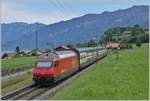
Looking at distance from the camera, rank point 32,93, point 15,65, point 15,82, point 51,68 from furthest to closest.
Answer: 1. point 15,65
2. point 15,82
3. point 51,68
4. point 32,93

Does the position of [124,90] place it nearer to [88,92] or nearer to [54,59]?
[88,92]

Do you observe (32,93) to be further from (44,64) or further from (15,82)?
(15,82)

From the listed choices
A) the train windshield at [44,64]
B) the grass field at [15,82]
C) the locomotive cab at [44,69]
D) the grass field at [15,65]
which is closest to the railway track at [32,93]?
the locomotive cab at [44,69]

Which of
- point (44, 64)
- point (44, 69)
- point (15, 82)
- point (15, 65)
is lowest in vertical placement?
point (15, 82)

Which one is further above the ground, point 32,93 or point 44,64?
point 44,64

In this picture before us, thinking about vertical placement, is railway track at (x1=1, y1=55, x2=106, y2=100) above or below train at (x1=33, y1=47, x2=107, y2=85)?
below

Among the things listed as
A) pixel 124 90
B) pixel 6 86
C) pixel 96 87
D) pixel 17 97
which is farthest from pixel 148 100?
pixel 6 86

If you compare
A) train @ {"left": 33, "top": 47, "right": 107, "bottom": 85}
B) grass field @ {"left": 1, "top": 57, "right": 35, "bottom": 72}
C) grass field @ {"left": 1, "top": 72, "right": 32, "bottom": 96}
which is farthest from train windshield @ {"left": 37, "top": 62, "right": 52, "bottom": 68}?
grass field @ {"left": 1, "top": 57, "right": 35, "bottom": 72}

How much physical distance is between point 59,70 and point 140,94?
15953mm

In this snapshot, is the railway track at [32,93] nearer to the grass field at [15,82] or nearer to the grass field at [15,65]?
the grass field at [15,82]

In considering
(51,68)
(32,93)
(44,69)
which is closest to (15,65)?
(44,69)

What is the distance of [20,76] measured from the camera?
48.0 m

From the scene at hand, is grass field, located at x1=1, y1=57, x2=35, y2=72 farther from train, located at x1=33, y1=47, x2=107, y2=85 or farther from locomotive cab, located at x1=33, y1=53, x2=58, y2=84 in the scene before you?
locomotive cab, located at x1=33, y1=53, x2=58, y2=84

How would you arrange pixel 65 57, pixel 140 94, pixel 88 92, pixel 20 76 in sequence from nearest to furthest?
pixel 140 94
pixel 88 92
pixel 65 57
pixel 20 76
